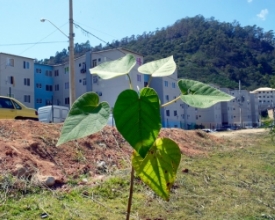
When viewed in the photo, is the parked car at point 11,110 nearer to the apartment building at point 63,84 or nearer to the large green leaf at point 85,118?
the large green leaf at point 85,118

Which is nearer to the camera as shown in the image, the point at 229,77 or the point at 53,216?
the point at 53,216

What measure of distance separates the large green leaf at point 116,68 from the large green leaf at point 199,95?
0.31ft

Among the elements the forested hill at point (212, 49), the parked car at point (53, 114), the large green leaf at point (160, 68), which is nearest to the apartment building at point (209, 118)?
the forested hill at point (212, 49)

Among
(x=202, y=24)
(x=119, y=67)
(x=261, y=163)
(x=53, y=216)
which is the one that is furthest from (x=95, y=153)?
(x=202, y=24)

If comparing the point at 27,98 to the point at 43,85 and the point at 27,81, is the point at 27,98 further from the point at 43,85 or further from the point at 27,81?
the point at 43,85

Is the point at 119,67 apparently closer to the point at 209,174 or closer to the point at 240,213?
the point at 240,213

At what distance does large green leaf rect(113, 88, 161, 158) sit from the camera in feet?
1.61

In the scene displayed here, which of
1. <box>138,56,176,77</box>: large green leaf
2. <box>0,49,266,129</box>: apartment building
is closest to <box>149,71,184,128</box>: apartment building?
<box>0,49,266,129</box>: apartment building

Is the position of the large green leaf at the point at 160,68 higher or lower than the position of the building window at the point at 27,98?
lower

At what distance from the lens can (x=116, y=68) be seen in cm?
66

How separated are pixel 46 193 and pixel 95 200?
1.89 feet

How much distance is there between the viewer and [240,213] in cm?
390

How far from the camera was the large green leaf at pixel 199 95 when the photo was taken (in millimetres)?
559

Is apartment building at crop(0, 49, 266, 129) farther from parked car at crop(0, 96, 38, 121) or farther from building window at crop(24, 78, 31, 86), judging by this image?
parked car at crop(0, 96, 38, 121)
